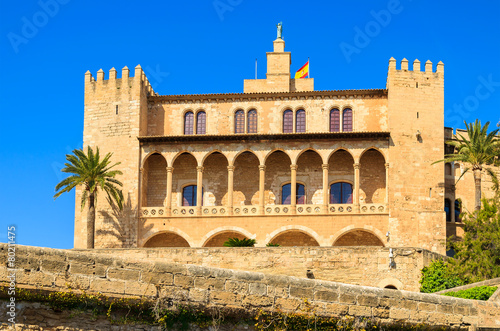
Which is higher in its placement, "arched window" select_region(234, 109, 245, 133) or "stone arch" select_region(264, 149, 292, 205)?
"arched window" select_region(234, 109, 245, 133)

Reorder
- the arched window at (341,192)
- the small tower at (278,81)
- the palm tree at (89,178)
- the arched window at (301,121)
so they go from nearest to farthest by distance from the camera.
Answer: the palm tree at (89,178)
the arched window at (341,192)
the arched window at (301,121)
the small tower at (278,81)

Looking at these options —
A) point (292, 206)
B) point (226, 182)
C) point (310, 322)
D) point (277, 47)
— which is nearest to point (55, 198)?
point (226, 182)

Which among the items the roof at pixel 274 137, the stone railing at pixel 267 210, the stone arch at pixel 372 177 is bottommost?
the stone railing at pixel 267 210

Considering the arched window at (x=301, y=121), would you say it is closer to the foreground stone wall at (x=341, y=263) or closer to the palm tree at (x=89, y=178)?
the palm tree at (x=89, y=178)

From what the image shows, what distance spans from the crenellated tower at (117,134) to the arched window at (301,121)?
8.84m

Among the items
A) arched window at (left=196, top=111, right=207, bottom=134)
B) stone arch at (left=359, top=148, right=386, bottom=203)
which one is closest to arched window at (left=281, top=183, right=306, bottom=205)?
stone arch at (left=359, top=148, right=386, bottom=203)

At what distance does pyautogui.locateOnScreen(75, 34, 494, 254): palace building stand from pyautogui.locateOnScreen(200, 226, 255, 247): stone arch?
2.4 inches

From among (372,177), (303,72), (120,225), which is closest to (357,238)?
(372,177)

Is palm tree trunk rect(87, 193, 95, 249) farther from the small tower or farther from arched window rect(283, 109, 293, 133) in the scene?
the small tower

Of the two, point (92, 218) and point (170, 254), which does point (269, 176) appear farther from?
point (170, 254)

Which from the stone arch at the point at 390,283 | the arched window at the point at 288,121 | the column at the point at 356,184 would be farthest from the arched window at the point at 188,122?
the stone arch at the point at 390,283

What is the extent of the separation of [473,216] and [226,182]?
13781 millimetres

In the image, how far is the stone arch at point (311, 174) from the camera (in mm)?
43719

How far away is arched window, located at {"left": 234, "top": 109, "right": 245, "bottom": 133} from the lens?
148 feet
